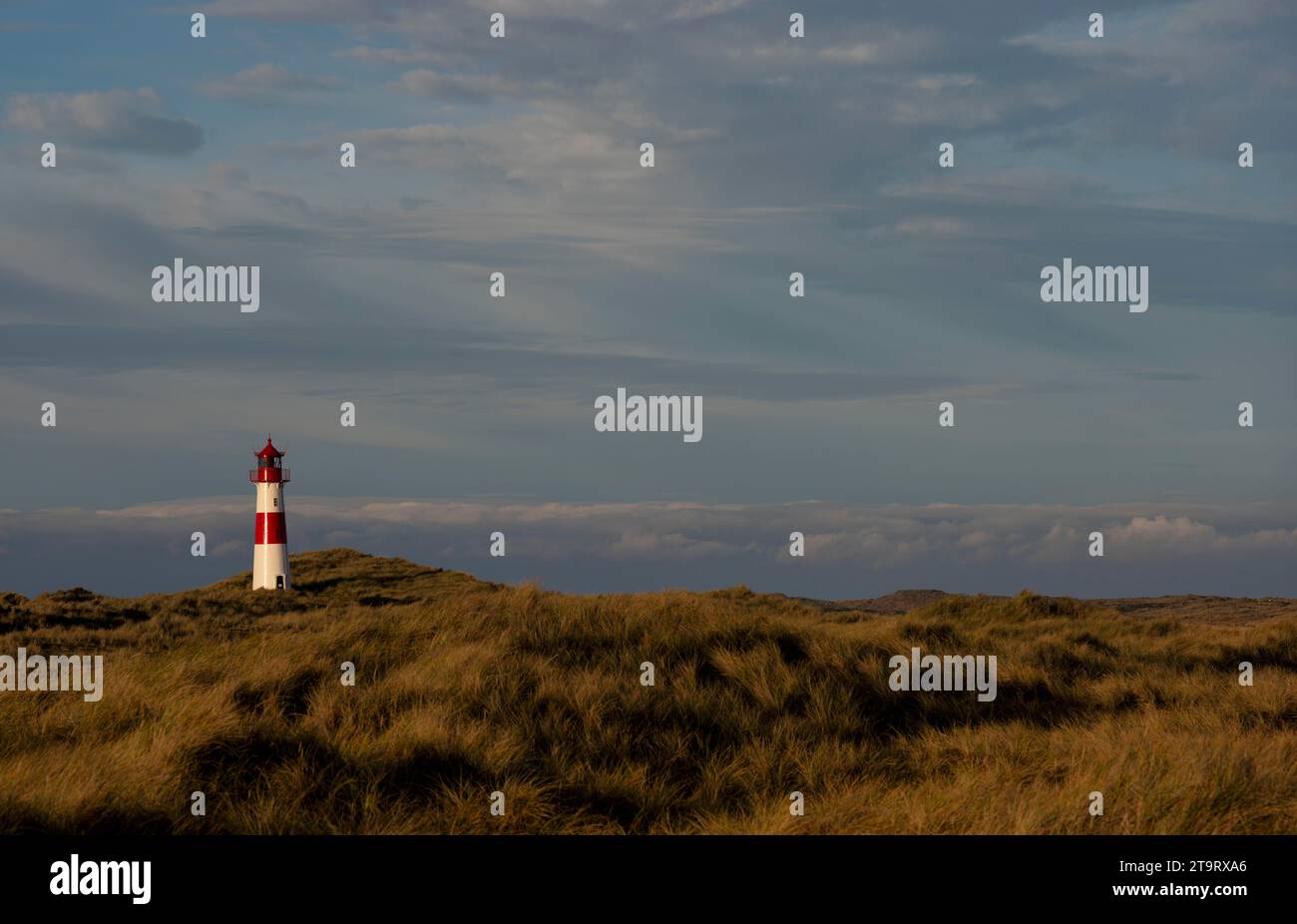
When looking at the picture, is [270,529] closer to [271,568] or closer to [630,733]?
[271,568]

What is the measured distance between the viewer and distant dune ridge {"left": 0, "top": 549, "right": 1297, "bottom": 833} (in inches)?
312

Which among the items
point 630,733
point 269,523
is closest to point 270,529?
point 269,523

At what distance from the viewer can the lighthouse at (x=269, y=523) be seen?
3703cm

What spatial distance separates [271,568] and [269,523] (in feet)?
4.86

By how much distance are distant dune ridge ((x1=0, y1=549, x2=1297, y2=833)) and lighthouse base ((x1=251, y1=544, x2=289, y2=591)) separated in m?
23.9

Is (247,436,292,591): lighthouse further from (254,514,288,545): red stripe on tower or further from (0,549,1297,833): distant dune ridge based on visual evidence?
(0,549,1297,833): distant dune ridge

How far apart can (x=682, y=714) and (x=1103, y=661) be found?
7264 millimetres

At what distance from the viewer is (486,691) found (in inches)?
417

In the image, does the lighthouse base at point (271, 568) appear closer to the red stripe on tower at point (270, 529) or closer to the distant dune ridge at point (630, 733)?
the red stripe on tower at point (270, 529)

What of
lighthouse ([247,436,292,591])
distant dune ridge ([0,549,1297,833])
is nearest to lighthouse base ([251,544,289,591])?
lighthouse ([247,436,292,591])

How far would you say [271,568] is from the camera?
3719 centimetres

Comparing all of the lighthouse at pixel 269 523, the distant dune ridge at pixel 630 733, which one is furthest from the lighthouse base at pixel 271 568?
the distant dune ridge at pixel 630 733
